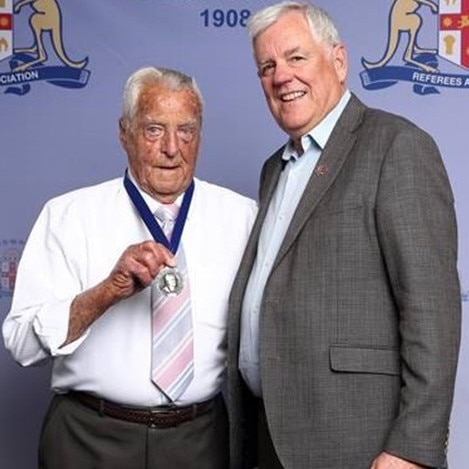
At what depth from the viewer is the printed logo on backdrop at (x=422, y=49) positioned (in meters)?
2.65

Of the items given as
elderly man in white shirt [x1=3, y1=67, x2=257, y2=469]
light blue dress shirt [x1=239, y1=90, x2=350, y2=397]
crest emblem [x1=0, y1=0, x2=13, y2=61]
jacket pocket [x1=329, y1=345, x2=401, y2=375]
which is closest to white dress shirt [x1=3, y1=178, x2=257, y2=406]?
elderly man in white shirt [x1=3, y1=67, x2=257, y2=469]

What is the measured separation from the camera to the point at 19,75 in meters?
2.81

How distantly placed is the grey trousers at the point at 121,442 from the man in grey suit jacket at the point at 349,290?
0.64ft

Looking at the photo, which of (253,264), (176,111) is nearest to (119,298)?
(253,264)

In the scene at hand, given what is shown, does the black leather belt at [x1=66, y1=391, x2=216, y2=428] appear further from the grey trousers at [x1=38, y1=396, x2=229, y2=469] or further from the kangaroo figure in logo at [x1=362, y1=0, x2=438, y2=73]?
the kangaroo figure in logo at [x1=362, y1=0, x2=438, y2=73]

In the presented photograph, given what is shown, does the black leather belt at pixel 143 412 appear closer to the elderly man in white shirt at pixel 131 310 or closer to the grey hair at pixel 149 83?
the elderly man in white shirt at pixel 131 310

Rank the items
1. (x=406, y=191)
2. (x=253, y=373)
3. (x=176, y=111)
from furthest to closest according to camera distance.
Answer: (x=176, y=111) → (x=253, y=373) → (x=406, y=191)

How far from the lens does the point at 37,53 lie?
9.16 ft

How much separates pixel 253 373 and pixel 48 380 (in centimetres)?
113

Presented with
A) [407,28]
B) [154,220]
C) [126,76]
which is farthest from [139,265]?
[407,28]

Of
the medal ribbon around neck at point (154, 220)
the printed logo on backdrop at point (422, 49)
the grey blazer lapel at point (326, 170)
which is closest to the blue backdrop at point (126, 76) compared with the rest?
the printed logo on backdrop at point (422, 49)

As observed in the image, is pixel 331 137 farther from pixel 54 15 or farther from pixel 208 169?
pixel 54 15

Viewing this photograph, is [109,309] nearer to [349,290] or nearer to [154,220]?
[154,220]

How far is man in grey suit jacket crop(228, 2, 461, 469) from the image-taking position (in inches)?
59.9
